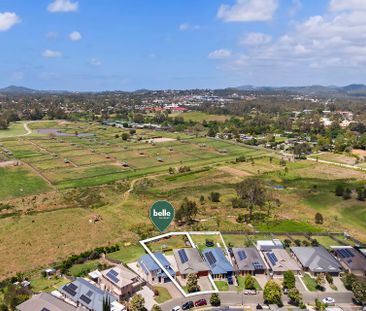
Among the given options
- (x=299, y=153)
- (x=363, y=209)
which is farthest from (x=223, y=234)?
(x=299, y=153)

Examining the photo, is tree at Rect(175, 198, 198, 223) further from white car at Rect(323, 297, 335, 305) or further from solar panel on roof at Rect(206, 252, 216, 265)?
white car at Rect(323, 297, 335, 305)

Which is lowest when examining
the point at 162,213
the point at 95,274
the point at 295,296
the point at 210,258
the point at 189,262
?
the point at 295,296

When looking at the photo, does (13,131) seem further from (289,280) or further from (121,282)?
(289,280)

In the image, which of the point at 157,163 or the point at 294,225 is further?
the point at 157,163

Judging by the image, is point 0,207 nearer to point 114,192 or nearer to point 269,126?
point 114,192

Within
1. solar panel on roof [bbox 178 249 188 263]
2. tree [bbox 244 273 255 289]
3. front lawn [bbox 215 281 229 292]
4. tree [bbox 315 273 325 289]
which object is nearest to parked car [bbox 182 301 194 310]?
front lawn [bbox 215 281 229 292]

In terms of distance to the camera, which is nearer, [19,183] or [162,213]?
[162,213]

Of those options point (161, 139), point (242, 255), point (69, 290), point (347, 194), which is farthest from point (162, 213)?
point (161, 139)
